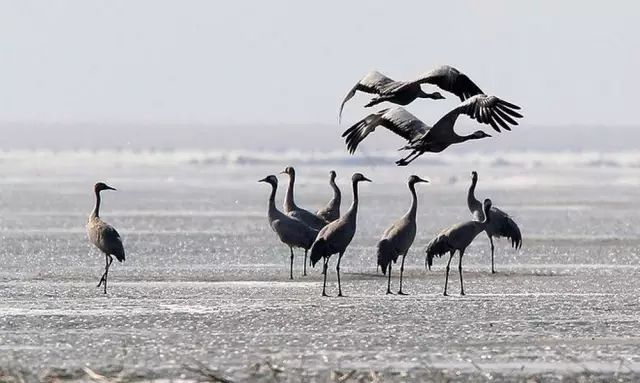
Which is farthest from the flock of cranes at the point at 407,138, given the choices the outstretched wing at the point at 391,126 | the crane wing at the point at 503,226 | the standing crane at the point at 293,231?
the crane wing at the point at 503,226

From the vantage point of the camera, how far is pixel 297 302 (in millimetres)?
16062

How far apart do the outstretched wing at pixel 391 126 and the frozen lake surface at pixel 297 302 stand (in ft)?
5.40

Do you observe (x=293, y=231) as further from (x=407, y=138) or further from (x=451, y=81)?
(x=451, y=81)

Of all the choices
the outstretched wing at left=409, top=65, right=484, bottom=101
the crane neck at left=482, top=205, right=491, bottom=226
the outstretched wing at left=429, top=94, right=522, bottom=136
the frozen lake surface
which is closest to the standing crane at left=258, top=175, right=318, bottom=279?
the frozen lake surface

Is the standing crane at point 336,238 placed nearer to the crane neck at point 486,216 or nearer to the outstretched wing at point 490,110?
the crane neck at point 486,216

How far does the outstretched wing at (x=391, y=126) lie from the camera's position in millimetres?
16581

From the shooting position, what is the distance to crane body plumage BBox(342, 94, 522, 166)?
14.8m

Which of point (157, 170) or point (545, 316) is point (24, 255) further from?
point (157, 170)

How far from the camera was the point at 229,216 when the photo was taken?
99.0 feet

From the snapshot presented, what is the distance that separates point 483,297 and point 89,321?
440 centimetres

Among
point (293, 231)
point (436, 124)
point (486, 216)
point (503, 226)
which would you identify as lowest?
point (293, 231)

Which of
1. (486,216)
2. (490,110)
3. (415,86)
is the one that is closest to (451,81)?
(415,86)

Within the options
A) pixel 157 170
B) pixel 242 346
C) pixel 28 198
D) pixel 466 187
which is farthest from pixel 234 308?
pixel 157 170

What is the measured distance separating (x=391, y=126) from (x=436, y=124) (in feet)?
3.77
